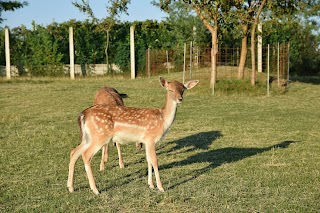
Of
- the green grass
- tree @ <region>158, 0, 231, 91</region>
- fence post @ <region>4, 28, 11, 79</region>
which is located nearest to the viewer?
the green grass

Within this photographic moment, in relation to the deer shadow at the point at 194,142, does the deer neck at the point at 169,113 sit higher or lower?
higher

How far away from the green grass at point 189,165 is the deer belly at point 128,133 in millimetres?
688

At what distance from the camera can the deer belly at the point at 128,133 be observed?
7.49m

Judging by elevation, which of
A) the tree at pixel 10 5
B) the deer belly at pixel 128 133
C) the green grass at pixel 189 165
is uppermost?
the tree at pixel 10 5

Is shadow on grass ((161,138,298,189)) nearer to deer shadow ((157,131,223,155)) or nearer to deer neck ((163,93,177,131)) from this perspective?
deer shadow ((157,131,223,155))

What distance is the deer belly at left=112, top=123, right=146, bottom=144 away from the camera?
7.49 meters

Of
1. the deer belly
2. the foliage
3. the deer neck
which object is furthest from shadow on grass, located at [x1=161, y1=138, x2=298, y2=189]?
the foliage

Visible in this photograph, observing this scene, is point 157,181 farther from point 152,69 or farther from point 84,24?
point 84,24

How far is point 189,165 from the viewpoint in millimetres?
8961

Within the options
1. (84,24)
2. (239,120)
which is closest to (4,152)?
(239,120)

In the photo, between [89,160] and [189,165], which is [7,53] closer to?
[189,165]

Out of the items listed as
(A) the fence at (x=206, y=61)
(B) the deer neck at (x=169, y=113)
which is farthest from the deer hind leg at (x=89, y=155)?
(A) the fence at (x=206, y=61)

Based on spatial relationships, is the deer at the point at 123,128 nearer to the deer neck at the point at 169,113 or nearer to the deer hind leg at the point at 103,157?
the deer neck at the point at 169,113

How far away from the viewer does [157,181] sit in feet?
23.7
